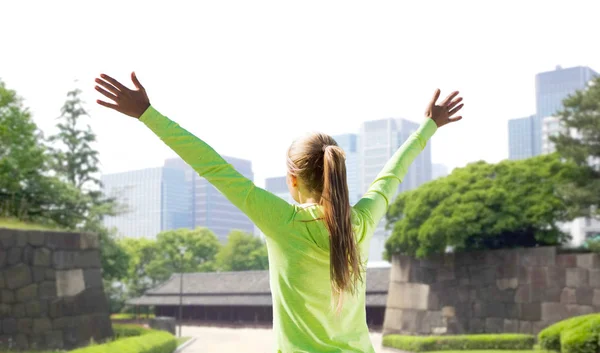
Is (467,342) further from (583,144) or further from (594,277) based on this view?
(583,144)

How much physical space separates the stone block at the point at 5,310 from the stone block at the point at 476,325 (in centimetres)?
1164

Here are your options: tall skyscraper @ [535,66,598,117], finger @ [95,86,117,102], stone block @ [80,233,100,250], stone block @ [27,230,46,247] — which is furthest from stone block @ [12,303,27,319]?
tall skyscraper @ [535,66,598,117]

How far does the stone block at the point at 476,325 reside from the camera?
19328 mm

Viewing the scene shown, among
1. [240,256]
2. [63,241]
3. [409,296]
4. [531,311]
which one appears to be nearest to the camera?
[63,241]

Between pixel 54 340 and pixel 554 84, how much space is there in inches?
7426

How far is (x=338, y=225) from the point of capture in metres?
1.71

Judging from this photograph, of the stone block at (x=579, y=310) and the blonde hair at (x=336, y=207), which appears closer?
the blonde hair at (x=336, y=207)

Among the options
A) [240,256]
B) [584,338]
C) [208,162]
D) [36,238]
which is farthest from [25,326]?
[240,256]

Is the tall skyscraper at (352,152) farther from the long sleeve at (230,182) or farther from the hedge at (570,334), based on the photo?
the long sleeve at (230,182)

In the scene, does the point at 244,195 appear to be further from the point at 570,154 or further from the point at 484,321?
the point at 484,321

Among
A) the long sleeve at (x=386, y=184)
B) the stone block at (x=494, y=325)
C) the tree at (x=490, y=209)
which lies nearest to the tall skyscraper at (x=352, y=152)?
the tree at (x=490, y=209)

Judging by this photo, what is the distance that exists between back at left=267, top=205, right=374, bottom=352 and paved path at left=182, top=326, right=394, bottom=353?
1634 centimetres

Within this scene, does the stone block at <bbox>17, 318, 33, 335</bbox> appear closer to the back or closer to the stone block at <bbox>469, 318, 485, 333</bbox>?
the stone block at <bbox>469, 318, 485, 333</bbox>

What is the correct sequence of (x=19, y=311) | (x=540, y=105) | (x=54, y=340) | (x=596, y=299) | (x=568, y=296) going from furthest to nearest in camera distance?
(x=540, y=105)
(x=568, y=296)
(x=596, y=299)
(x=54, y=340)
(x=19, y=311)
